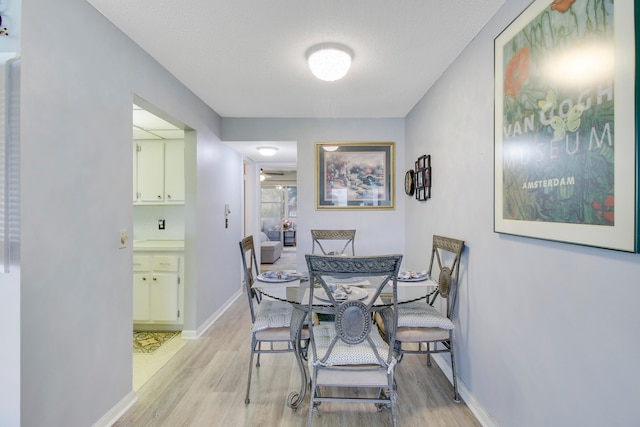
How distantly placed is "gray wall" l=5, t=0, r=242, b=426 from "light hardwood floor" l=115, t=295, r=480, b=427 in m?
0.31

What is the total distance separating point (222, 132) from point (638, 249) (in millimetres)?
3795

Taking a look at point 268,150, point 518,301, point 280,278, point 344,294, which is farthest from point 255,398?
point 268,150

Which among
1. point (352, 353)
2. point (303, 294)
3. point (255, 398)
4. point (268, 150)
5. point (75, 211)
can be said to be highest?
point (268, 150)

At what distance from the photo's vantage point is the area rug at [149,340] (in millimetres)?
2840

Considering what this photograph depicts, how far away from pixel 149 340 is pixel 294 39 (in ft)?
9.97

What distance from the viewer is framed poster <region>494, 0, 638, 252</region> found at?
97cm

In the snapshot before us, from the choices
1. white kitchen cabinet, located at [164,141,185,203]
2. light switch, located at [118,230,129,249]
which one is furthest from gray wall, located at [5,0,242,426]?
white kitchen cabinet, located at [164,141,185,203]

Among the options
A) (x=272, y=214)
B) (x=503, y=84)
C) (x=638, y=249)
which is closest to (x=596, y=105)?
(x=638, y=249)

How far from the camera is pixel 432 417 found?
190 centimetres

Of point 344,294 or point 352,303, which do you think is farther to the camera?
point 344,294

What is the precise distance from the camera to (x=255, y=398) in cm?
210

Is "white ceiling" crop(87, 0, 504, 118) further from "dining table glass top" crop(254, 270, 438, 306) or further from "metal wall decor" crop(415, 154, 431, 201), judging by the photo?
"dining table glass top" crop(254, 270, 438, 306)

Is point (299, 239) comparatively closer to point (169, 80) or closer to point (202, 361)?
point (202, 361)

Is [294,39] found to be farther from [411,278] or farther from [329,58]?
[411,278]
